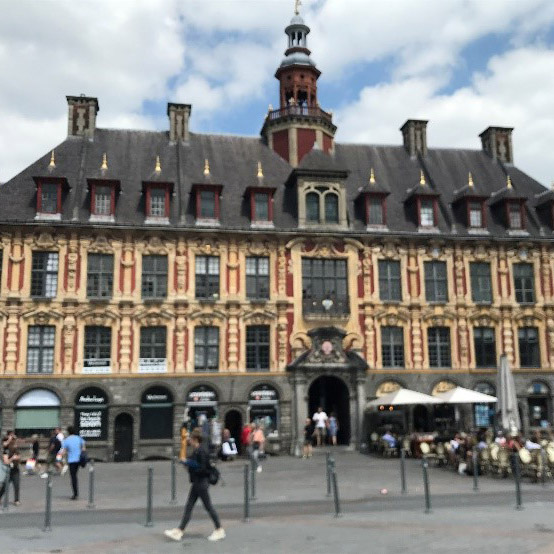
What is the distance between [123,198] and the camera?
110 feet

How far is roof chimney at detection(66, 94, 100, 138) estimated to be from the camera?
36.4m

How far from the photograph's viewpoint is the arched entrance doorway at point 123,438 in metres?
30.3

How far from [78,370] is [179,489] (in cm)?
1284

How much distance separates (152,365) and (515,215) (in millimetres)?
20588

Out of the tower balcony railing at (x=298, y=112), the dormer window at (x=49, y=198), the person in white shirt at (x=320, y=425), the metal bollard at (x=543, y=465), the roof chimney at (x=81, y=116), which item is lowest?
the metal bollard at (x=543, y=465)

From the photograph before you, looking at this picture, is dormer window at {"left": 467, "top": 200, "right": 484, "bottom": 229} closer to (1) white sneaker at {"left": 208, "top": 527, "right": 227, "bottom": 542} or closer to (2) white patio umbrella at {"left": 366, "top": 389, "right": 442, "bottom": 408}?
(2) white patio umbrella at {"left": 366, "top": 389, "right": 442, "bottom": 408}

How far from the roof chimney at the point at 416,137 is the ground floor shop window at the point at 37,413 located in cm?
2436

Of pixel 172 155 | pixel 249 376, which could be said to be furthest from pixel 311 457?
pixel 172 155

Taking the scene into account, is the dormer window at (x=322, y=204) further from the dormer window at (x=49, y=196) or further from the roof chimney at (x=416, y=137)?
the dormer window at (x=49, y=196)

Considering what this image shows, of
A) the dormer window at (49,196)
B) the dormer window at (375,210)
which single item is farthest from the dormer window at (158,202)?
the dormer window at (375,210)

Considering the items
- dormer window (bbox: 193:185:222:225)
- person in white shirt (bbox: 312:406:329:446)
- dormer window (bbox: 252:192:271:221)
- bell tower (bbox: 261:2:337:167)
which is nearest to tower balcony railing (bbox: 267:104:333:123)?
bell tower (bbox: 261:2:337:167)

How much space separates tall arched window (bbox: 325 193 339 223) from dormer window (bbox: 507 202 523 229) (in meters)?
9.44

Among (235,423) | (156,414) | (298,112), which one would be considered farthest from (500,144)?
(156,414)

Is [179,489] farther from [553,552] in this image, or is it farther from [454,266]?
[454,266]
